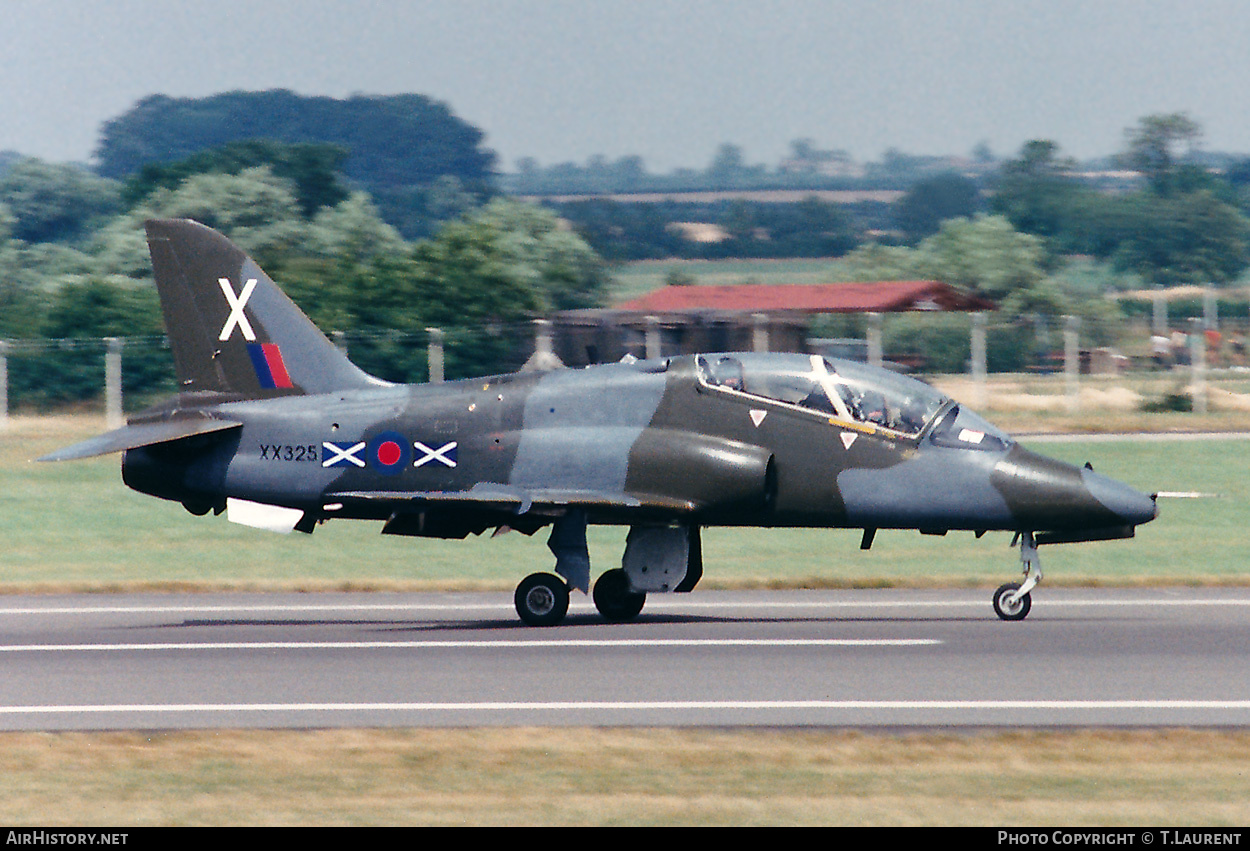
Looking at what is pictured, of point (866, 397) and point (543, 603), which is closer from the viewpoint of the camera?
point (866, 397)

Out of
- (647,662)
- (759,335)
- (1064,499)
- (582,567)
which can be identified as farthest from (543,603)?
(759,335)

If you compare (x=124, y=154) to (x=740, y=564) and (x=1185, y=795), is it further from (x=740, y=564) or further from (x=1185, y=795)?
(x=1185, y=795)

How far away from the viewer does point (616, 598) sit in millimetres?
17359

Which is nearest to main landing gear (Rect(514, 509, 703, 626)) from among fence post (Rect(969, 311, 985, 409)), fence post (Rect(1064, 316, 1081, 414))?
fence post (Rect(969, 311, 985, 409))

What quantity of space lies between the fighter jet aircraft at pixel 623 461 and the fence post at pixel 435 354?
50.0 feet

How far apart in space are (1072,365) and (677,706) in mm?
26221

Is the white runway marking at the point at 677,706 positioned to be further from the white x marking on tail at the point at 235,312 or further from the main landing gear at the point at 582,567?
the white x marking on tail at the point at 235,312

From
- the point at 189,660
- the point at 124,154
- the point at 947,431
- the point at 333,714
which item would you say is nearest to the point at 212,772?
the point at 333,714

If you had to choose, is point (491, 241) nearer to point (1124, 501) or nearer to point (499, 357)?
point (499, 357)

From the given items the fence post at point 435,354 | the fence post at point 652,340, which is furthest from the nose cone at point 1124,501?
the fence post at point 435,354

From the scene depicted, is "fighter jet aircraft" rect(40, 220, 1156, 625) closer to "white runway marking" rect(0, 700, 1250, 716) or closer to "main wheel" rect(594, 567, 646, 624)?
"main wheel" rect(594, 567, 646, 624)

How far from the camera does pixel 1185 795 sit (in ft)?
31.2

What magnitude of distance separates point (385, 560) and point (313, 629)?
19.0 ft

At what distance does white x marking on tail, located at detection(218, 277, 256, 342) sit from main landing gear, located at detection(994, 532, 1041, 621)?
7.82 meters
